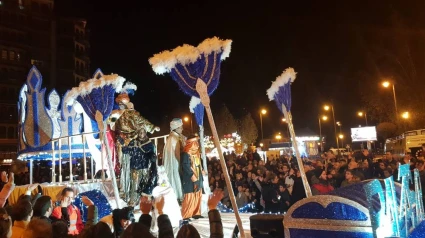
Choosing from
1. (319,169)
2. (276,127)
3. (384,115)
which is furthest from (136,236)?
(276,127)

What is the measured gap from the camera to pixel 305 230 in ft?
13.1

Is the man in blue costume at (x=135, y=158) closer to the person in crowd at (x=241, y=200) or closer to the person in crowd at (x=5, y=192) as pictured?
the person in crowd at (x=5, y=192)

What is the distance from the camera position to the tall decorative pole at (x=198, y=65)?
5410 millimetres

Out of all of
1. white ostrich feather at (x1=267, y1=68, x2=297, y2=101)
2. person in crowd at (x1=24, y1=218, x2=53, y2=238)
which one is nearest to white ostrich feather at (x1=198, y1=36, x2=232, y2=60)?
white ostrich feather at (x1=267, y1=68, x2=297, y2=101)

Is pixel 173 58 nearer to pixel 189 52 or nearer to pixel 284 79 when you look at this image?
pixel 189 52

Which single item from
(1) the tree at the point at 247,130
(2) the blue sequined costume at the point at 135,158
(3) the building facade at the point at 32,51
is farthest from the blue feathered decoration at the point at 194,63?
(1) the tree at the point at 247,130

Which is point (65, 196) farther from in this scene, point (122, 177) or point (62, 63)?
point (62, 63)

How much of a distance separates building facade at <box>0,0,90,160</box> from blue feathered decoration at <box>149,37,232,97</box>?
161ft

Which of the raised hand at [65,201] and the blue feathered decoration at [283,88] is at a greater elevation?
the blue feathered decoration at [283,88]

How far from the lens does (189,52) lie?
5.40 meters

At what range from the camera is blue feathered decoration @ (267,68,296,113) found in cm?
694

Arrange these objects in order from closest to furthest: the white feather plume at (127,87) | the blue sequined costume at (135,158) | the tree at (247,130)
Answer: the blue sequined costume at (135,158), the white feather plume at (127,87), the tree at (247,130)

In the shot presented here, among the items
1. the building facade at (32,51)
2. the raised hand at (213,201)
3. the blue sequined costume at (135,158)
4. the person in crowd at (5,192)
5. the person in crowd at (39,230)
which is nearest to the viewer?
the person in crowd at (39,230)

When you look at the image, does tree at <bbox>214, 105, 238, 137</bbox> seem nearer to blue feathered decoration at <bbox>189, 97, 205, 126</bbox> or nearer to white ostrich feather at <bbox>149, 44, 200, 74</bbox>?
blue feathered decoration at <bbox>189, 97, 205, 126</bbox>
